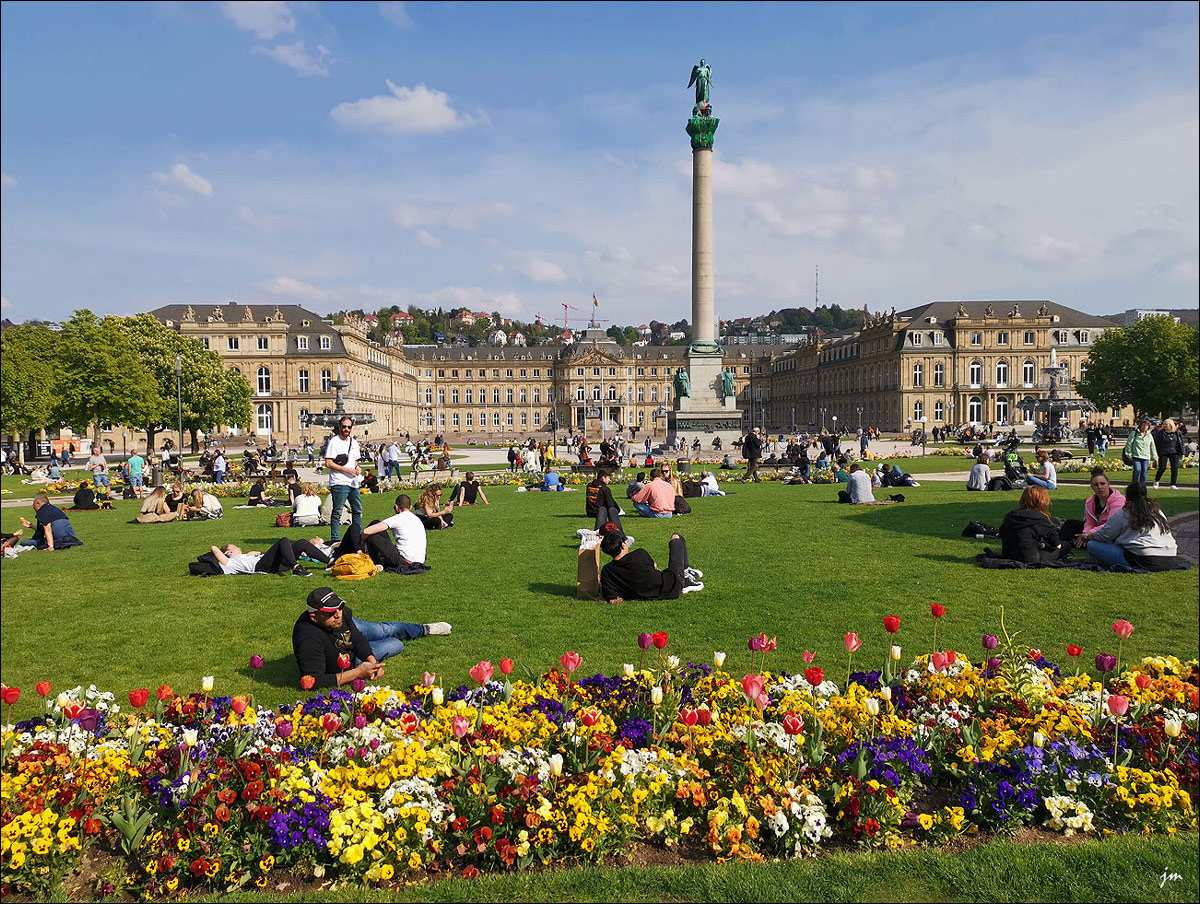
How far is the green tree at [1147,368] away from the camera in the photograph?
6384cm

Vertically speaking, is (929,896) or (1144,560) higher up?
(1144,560)

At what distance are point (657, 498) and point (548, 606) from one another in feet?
27.9

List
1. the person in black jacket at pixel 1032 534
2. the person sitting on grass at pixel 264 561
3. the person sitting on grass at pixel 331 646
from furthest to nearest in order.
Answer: the person sitting on grass at pixel 264 561, the person in black jacket at pixel 1032 534, the person sitting on grass at pixel 331 646

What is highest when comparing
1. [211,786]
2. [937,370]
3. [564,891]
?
[937,370]

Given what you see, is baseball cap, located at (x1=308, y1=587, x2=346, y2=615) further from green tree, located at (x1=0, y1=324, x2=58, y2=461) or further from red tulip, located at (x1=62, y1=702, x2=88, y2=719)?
green tree, located at (x1=0, y1=324, x2=58, y2=461)

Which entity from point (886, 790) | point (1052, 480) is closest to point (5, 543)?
point (886, 790)

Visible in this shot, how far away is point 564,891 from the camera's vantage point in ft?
13.8

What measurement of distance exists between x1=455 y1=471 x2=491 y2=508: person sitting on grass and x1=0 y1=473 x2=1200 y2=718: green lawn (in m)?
5.81

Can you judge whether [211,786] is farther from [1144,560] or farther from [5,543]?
[5,543]

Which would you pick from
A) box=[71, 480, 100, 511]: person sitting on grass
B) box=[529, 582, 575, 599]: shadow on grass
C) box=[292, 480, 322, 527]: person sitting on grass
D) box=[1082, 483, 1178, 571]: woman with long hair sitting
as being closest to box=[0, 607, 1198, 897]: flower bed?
box=[529, 582, 575, 599]: shadow on grass

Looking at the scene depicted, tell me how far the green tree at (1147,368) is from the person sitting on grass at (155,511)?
67.3 m

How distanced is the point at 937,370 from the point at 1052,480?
3099 inches

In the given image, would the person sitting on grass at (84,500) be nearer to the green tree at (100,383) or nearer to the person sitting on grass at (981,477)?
the person sitting on grass at (981,477)

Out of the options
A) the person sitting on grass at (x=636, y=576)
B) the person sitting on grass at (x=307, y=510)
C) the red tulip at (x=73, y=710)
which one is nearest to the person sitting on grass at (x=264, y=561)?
the person sitting on grass at (x=636, y=576)
